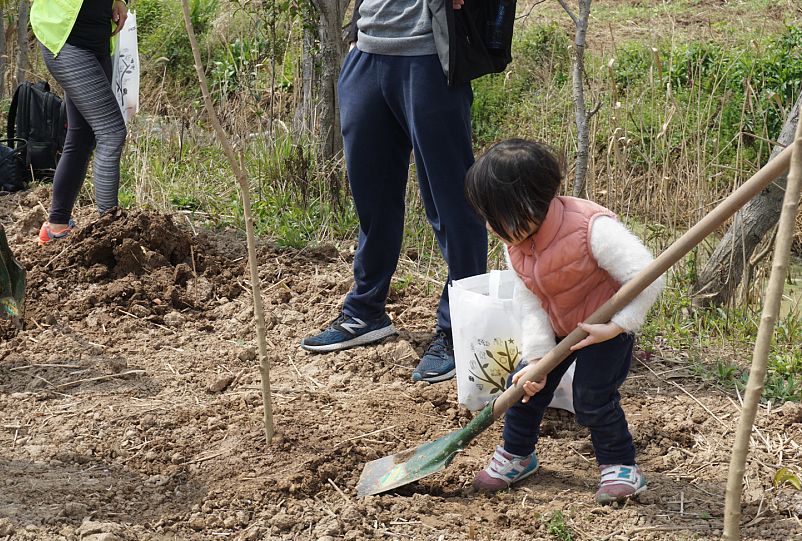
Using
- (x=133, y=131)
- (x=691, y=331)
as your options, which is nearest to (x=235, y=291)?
(x=691, y=331)

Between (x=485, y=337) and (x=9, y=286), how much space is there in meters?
1.73

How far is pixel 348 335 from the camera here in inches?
144

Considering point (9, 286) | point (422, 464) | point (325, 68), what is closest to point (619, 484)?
point (422, 464)

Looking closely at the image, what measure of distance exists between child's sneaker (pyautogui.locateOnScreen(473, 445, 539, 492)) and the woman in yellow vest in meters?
2.79

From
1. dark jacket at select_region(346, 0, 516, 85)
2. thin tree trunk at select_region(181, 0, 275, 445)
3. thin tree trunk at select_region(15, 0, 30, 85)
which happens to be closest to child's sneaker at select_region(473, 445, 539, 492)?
thin tree trunk at select_region(181, 0, 275, 445)

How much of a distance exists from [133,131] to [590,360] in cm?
500

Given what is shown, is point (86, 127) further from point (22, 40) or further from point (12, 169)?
point (22, 40)

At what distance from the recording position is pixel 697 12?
948cm

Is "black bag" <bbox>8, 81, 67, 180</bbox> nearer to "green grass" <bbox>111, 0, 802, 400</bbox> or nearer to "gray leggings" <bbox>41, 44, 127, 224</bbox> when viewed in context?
"green grass" <bbox>111, 0, 802, 400</bbox>

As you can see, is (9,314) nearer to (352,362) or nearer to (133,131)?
(352,362)

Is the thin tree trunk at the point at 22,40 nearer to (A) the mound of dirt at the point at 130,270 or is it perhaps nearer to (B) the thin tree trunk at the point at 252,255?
(A) the mound of dirt at the point at 130,270

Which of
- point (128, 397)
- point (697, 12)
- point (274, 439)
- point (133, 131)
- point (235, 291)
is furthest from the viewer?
point (697, 12)

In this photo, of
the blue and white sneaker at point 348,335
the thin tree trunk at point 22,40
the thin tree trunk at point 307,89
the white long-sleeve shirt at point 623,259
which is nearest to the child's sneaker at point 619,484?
the white long-sleeve shirt at point 623,259

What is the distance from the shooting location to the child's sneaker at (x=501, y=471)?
2646 mm
